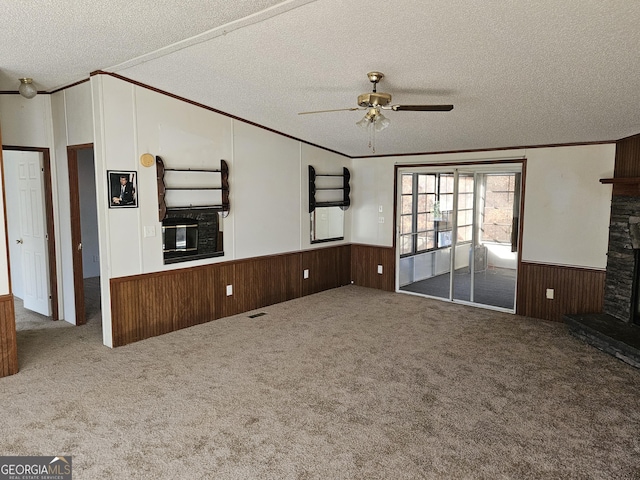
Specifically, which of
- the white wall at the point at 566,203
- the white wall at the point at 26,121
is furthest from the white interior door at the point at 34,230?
the white wall at the point at 566,203

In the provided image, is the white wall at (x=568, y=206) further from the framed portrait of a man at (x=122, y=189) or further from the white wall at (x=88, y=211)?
the white wall at (x=88, y=211)

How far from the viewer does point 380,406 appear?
10.9ft

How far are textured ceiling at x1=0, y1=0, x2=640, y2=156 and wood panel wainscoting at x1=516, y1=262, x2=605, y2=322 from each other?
61.0 inches

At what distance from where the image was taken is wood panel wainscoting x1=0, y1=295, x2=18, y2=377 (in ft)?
12.3

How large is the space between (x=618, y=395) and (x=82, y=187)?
7774 millimetres

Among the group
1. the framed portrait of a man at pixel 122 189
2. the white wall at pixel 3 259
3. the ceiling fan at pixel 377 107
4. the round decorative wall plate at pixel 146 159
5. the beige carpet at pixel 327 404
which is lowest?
the beige carpet at pixel 327 404

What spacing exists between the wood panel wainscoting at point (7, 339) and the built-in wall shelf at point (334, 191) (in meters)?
3.88

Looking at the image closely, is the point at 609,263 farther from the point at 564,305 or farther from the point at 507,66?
the point at 507,66

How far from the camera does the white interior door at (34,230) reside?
5242mm

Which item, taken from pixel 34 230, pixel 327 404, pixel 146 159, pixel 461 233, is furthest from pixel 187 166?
pixel 461 233

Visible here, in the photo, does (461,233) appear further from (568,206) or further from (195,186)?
(195,186)

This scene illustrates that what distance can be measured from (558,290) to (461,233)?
4.81 ft

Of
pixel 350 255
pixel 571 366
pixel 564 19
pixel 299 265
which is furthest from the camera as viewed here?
pixel 350 255

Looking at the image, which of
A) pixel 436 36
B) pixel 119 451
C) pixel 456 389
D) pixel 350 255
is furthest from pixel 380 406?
pixel 350 255
